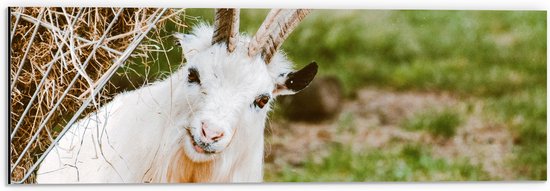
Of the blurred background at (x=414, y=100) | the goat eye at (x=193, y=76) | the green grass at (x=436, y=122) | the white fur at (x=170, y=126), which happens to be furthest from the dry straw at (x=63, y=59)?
the green grass at (x=436, y=122)

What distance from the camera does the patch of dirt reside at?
12.5ft

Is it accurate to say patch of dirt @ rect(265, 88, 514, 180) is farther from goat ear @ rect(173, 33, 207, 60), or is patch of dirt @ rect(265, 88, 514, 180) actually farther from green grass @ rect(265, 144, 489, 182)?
goat ear @ rect(173, 33, 207, 60)

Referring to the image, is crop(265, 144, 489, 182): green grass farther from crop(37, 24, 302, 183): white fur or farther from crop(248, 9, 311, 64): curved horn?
crop(248, 9, 311, 64): curved horn

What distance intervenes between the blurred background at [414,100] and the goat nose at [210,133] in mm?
218

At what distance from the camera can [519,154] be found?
12.8 ft

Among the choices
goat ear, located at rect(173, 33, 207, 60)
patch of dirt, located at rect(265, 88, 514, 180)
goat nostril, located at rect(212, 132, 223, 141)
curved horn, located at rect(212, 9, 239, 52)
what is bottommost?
goat nostril, located at rect(212, 132, 223, 141)

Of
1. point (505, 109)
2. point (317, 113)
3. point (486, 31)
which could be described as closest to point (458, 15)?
point (486, 31)

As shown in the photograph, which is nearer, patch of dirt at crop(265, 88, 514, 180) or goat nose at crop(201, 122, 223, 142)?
goat nose at crop(201, 122, 223, 142)

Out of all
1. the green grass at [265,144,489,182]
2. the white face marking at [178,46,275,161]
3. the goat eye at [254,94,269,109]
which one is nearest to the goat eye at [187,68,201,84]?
the white face marking at [178,46,275,161]

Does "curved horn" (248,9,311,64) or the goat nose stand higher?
"curved horn" (248,9,311,64)

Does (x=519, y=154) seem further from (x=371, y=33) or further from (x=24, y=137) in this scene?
(x=24, y=137)

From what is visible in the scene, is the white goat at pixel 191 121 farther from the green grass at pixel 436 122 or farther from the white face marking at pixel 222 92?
the green grass at pixel 436 122

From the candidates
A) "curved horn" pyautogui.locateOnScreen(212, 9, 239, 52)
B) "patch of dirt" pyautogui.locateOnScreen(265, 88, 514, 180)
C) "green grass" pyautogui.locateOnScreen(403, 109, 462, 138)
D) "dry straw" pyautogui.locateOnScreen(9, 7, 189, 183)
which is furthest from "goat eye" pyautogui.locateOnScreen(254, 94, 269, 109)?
"green grass" pyautogui.locateOnScreen(403, 109, 462, 138)

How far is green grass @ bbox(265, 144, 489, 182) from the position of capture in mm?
3840
